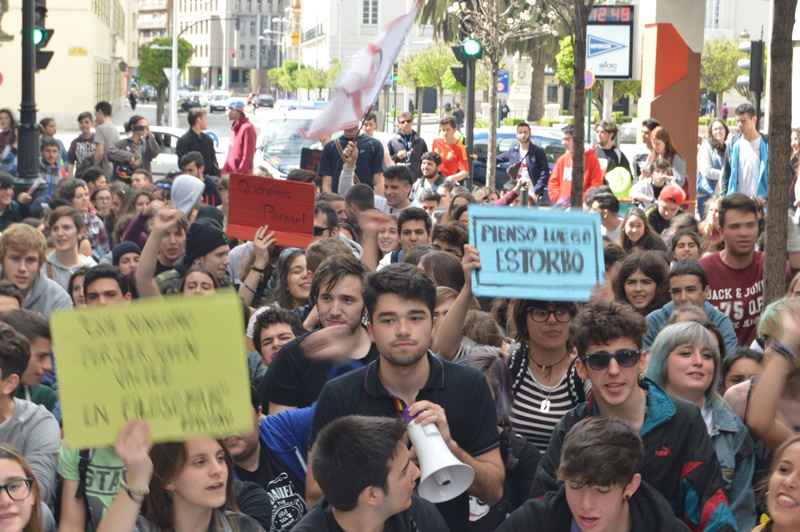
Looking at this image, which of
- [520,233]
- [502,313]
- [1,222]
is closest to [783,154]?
[502,313]

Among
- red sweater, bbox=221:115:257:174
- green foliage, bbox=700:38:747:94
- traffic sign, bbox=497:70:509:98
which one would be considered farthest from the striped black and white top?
green foliage, bbox=700:38:747:94

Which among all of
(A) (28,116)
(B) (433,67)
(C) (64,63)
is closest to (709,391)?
(A) (28,116)

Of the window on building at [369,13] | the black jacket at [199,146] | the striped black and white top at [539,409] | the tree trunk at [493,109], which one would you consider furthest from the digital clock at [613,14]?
the window on building at [369,13]

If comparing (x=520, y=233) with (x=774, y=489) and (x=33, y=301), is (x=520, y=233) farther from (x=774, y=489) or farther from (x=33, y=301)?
(x=33, y=301)

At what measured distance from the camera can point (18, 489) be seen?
3822 mm

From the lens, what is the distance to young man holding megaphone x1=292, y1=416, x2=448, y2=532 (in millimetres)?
3758

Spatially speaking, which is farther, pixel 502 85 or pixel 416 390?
pixel 502 85

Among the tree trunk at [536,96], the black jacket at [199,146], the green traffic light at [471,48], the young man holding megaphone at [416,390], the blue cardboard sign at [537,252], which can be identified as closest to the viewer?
→ the young man holding megaphone at [416,390]

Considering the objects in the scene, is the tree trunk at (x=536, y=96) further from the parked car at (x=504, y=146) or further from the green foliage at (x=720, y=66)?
the parked car at (x=504, y=146)

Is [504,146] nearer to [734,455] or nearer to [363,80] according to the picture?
[363,80]

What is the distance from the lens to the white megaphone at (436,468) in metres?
3.99

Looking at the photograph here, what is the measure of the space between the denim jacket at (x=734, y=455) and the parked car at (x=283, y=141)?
1451cm

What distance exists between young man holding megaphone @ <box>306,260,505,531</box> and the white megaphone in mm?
103

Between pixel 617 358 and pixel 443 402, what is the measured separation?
0.66 meters
